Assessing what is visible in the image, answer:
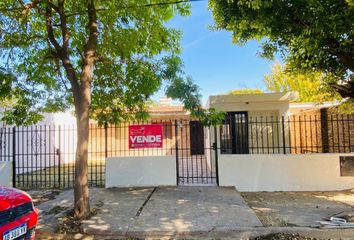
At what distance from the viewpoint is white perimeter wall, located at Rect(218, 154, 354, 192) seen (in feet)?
31.2

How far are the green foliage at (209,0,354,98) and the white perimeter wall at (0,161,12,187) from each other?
8.64 metres

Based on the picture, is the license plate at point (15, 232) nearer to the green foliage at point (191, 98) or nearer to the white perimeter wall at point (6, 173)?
the green foliage at point (191, 98)

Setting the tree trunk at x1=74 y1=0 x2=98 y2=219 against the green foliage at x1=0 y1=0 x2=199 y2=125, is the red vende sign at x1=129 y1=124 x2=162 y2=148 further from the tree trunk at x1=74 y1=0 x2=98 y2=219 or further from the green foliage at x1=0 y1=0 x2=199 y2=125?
the tree trunk at x1=74 y1=0 x2=98 y2=219

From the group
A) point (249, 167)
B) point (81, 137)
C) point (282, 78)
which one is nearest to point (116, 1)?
point (81, 137)

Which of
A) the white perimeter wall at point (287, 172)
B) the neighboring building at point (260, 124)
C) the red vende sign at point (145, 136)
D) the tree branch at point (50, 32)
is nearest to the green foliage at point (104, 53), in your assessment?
the tree branch at point (50, 32)

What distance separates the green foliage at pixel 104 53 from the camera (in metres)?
7.74

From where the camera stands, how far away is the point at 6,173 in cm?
1055

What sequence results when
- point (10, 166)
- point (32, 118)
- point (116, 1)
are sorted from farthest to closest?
1. point (10, 166)
2. point (32, 118)
3. point (116, 1)

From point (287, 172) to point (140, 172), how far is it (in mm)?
4780

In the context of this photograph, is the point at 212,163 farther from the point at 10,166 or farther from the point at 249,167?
the point at 10,166

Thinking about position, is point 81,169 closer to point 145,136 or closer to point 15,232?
point 15,232

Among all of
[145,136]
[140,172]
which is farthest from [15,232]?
[145,136]

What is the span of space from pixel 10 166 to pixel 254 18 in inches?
372

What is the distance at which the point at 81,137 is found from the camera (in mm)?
6832
